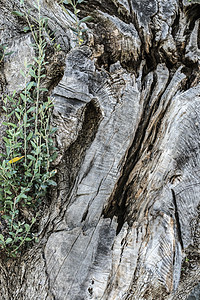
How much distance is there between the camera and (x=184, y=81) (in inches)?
79.0

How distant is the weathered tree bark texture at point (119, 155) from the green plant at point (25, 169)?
0.10 metres

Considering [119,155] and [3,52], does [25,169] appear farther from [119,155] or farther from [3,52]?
[3,52]

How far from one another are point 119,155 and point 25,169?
0.56 metres

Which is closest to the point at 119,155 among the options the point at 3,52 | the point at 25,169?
the point at 25,169

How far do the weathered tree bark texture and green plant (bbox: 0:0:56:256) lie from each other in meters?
0.10

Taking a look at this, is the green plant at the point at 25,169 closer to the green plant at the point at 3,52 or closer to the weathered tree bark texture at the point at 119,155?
the weathered tree bark texture at the point at 119,155

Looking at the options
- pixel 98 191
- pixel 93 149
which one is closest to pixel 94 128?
pixel 93 149

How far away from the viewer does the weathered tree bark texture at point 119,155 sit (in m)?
1.63

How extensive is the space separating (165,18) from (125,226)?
1.39m

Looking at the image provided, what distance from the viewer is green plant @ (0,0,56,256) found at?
1607 mm

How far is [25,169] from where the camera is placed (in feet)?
5.55

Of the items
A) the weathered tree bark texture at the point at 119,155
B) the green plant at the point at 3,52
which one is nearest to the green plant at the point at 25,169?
the weathered tree bark texture at the point at 119,155

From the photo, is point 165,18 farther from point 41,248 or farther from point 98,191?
point 41,248

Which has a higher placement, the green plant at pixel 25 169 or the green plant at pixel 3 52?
the green plant at pixel 3 52
